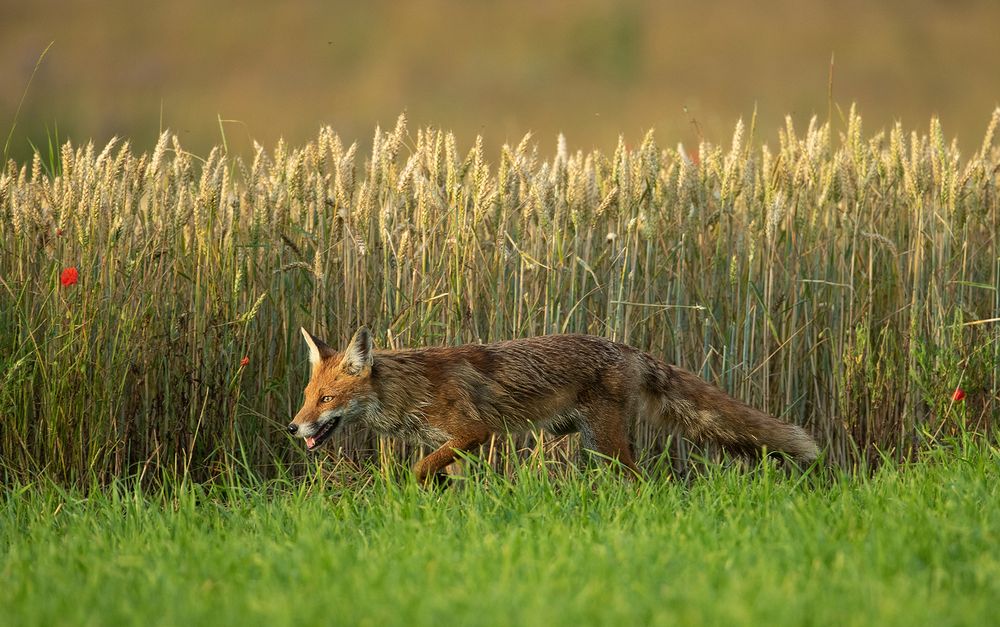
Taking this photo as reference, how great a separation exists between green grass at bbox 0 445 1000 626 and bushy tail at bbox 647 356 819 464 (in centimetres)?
44

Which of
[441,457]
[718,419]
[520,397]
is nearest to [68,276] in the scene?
[441,457]

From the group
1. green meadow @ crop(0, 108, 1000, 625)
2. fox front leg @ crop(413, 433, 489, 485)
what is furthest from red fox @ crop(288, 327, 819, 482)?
green meadow @ crop(0, 108, 1000, 625)

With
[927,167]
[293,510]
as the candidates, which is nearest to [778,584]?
[293,510]

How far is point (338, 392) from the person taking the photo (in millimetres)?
5625

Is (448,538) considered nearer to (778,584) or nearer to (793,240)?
(778,584)

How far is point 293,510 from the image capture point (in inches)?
194

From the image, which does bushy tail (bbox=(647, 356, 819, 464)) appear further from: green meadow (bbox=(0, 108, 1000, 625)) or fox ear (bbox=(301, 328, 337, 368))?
fox ear (bbox=(301, 328, 337, 368))

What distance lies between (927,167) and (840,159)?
792 mm

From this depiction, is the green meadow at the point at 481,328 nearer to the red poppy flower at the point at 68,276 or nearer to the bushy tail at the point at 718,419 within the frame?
the red poppy flower at the point at 68,276

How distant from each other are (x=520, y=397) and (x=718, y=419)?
1034 millimetres

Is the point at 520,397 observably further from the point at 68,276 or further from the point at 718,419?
the point at 68,276

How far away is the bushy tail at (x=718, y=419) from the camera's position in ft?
19.4

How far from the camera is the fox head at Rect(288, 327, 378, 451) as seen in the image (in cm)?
555

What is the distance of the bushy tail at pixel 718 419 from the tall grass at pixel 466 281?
60 cm
